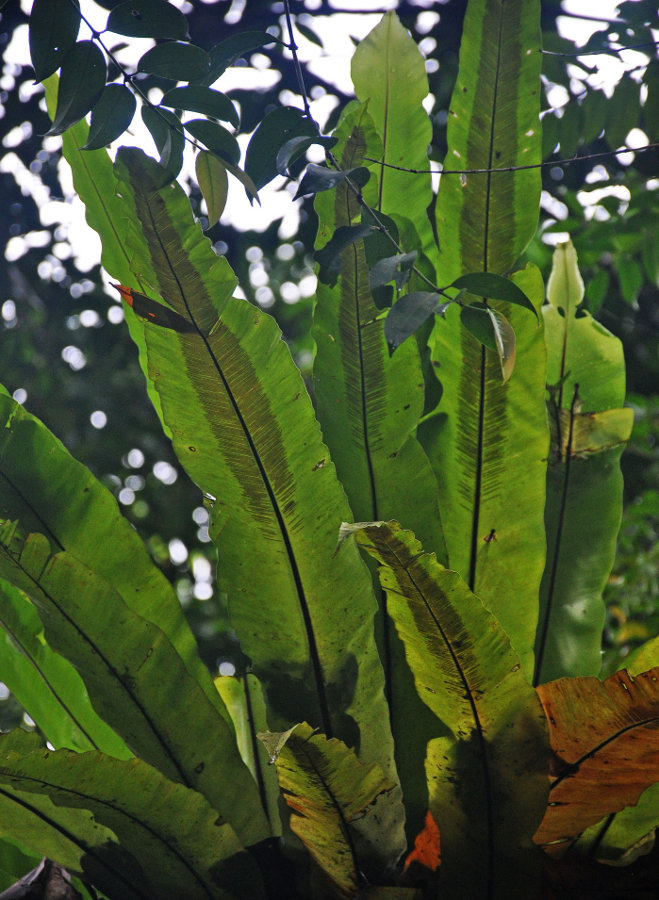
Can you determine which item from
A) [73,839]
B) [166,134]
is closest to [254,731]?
[73,839]

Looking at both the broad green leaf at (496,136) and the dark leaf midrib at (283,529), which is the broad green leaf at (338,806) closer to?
the dark leaf midrib at (283,529)

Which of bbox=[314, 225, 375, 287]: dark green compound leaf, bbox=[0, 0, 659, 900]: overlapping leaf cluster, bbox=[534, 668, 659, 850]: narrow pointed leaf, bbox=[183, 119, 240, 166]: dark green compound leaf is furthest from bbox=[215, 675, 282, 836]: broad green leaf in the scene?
bbox=[183, 119, 240, 166]: dark green compound leaf

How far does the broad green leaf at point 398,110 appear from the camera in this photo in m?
0.67

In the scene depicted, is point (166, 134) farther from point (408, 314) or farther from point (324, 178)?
point (408, 314)

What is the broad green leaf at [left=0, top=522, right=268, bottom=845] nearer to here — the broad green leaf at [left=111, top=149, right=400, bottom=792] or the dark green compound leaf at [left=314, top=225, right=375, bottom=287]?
the broad green leaf at [left=111, top=149, right=400, bottom=792]

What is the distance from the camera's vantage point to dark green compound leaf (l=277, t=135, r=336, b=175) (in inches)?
21.6

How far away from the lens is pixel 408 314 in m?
0.49

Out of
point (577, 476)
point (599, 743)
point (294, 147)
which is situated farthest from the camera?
point (577, 476)

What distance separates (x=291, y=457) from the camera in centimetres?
51

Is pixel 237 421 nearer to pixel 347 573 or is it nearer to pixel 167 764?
pixel 347 573

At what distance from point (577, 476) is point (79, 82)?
511 mm

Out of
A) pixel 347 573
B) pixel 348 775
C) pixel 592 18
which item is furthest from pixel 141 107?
pixel 592 18

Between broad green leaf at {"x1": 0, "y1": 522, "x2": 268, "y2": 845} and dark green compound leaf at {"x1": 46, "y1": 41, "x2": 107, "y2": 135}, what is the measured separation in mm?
306

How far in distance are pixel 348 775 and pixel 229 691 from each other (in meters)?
0.34
